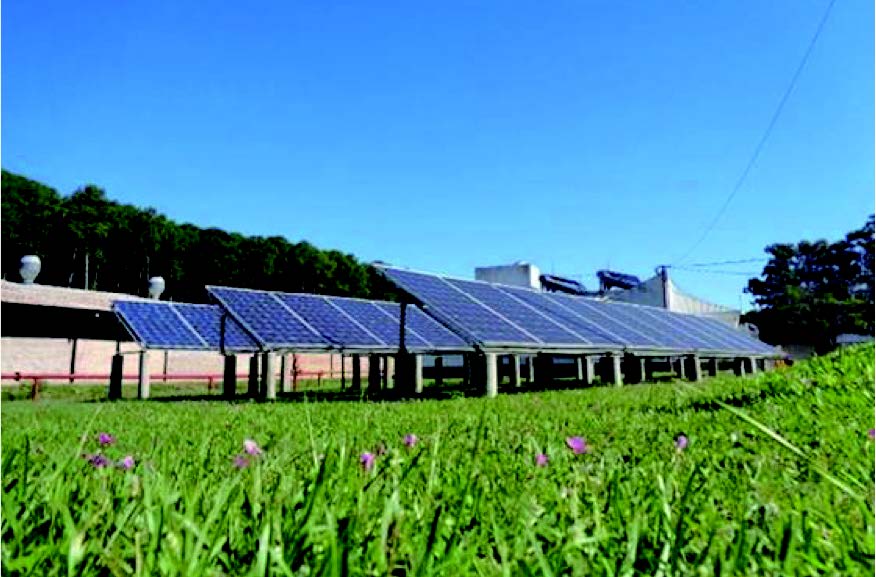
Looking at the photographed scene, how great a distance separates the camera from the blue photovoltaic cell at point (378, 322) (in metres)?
14.6

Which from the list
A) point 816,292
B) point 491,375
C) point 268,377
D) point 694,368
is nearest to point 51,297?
point 268,377

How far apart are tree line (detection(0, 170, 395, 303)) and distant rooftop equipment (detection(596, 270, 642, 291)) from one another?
1597 centimetres

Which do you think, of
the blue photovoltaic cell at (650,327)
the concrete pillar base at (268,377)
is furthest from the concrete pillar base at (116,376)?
the blue photovoltaic cell at (650,327)

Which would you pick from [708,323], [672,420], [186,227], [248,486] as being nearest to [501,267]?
[708,323]

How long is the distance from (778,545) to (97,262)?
166 ft

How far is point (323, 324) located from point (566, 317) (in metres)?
5.17

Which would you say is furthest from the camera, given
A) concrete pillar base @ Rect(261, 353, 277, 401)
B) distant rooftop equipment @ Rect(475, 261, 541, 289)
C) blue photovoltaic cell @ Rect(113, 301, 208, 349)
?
distant rooftop equipment @ Rect(475, 261, 541, 289)

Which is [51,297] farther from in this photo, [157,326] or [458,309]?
[458,309]

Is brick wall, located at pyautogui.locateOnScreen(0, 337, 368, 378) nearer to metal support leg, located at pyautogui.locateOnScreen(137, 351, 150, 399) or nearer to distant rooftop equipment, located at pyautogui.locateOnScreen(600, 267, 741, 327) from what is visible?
metal support leg, located at pyautogui.locateOnScreen(137, 351, 150, 399)

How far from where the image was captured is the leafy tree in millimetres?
44594

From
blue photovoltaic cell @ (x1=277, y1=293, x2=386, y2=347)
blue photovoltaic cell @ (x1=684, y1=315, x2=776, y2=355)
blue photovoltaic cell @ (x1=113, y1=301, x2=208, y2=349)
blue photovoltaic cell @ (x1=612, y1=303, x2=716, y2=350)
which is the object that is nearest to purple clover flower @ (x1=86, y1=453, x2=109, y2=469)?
blue photovoltaic cell @ (x1=277, y1=293, x2=386, y2=347)

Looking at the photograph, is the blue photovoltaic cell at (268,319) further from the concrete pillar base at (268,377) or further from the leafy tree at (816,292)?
the leafy tree at (816,292)

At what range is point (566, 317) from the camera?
1495cm

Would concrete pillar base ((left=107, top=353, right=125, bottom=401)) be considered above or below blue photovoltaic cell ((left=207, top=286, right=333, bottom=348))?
below
